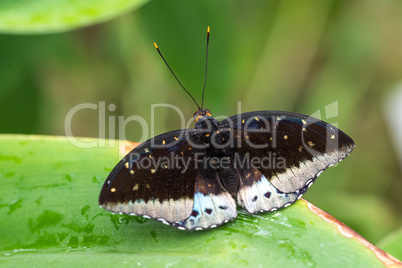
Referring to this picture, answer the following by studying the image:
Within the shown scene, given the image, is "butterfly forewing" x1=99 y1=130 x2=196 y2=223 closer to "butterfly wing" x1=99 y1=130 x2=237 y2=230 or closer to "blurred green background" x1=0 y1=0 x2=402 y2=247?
"butterfly wing" x1=99 y1=130 x2=237 y2=230

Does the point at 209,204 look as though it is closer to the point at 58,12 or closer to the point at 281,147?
the point at 281,147

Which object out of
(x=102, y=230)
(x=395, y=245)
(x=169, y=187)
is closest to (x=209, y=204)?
(x=169, y=187)

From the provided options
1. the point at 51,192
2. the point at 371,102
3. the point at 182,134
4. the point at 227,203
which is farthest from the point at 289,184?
the point at 371,102

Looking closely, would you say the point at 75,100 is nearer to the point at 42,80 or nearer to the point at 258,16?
the point at 42,80

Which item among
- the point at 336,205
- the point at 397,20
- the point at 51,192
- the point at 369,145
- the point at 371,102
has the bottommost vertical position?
the point at 336,205

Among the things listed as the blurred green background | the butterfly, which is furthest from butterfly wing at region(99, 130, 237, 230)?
the blurred green background

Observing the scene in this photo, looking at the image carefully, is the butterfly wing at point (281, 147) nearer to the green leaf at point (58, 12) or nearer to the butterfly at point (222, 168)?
the butterfly at point (222, 168)

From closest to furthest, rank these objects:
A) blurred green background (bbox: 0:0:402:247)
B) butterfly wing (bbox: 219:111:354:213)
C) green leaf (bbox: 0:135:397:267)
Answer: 1. green leaf (bbox: 0:135:397:267)
2. butterfly wing (bbox: 219:111:354:213)
3. blurred green background (bbox: 0:0:402:247)

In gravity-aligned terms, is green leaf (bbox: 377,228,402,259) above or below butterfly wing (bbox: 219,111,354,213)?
below
